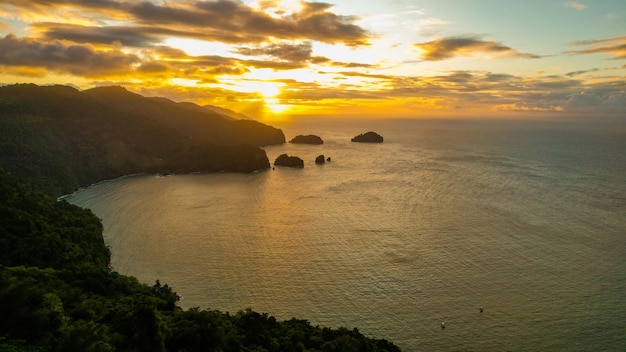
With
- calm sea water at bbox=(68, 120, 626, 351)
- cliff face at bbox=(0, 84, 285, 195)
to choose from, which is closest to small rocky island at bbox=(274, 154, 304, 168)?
cliff face at bbox=(0, 84, 285, 195)

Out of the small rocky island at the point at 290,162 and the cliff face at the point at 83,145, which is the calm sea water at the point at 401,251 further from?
the small rocky island at the point at 290,162

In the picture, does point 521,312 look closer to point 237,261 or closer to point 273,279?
point 273,279

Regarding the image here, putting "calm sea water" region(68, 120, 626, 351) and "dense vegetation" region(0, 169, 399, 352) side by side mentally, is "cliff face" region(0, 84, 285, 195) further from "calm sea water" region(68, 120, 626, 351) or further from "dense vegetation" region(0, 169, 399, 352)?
"dense vegetation" region(0, 169, 399, 352)

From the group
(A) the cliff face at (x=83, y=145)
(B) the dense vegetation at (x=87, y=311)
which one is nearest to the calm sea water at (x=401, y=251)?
(B) the dense vegetation at (x=87, y=311)

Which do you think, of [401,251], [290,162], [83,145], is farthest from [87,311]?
[290,162]

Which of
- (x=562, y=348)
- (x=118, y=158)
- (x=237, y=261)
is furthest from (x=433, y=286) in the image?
(x=118, y=158)

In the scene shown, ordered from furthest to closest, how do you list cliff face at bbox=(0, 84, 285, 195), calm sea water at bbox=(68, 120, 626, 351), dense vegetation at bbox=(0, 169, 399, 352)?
cliff face at bbox=(0, 84, 285, 195), calm sea water at bbox=(68, 120, 626, 351), dense vegetation at bbox=(0, 169, 399, 352)
